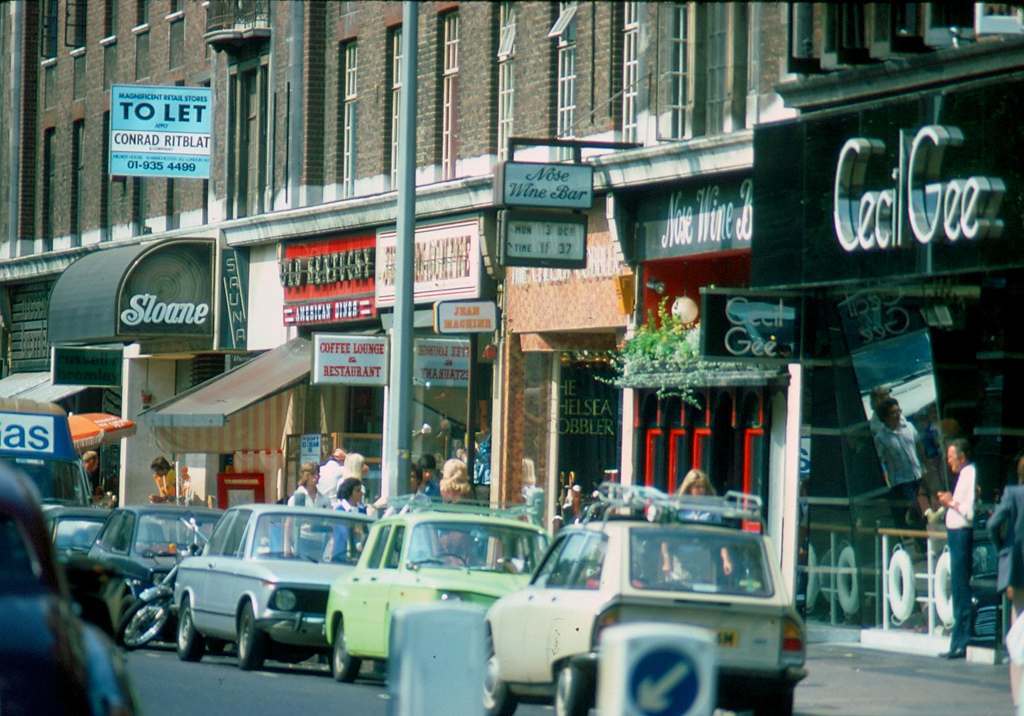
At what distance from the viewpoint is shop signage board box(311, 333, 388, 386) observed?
2525 cm

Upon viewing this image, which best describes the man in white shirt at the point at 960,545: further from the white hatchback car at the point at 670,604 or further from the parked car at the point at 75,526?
the parked car at the point at 75,526

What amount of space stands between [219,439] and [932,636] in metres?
15.6

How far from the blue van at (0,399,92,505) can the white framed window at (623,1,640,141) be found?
7853 mm

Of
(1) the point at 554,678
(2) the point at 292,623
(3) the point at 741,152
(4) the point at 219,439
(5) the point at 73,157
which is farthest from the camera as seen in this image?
(5) the point at 73,157

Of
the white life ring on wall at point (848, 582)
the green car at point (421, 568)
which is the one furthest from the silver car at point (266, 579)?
the white life ring on wall at point (848, 582)

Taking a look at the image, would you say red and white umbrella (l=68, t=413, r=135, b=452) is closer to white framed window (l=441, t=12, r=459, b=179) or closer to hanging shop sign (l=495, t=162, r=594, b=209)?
white framed window (l=441, t=12, r=459, b=179)

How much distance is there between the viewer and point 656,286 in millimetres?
25406

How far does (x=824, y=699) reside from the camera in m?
16.4

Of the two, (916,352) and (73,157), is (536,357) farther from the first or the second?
(73,157)

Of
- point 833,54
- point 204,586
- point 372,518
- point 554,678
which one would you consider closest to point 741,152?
point 833,54

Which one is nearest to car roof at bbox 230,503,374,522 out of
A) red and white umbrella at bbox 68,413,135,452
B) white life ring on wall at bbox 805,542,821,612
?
white life ring on wall at bbox 805,542,821,612

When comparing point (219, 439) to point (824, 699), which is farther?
point (219, 439)

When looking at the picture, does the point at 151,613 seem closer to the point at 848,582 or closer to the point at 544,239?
the point at 544,239

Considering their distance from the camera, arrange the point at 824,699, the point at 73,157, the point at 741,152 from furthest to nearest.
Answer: the point at 73,157, the point at 741,152, the point at 824,699
